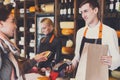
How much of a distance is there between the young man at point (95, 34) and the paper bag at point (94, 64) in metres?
0.03

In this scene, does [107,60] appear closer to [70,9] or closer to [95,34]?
[95,34]

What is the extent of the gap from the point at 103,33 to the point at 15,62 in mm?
866

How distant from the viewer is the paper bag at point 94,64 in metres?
1.72

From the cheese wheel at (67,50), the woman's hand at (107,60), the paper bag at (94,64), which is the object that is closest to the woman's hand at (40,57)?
the cheese wheel at (67,50)

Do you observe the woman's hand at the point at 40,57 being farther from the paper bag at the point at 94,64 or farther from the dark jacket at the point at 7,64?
the paper bag at the point at 94,64

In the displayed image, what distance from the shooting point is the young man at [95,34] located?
167 centimetres

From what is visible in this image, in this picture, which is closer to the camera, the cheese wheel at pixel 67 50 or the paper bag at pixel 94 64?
the paper bag at pixel 94 64

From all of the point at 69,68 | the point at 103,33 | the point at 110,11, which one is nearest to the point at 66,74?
the point at 69,68

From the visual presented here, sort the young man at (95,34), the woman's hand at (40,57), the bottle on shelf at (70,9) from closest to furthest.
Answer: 1. the young man at (95,34)
2. the bottle on shelf at (70,9)
3. the woman's hand at (40,57)

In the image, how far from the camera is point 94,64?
175 centimetres

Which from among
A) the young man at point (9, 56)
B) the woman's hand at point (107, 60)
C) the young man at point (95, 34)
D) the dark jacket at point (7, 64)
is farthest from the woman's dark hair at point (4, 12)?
the woman's hand at point (107, 60)

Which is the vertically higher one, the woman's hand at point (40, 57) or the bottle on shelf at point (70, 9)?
the bottle on shelf at point (70, 9)

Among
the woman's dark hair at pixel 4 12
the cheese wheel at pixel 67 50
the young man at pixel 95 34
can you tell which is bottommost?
the cheese wheel at pixel 67 50

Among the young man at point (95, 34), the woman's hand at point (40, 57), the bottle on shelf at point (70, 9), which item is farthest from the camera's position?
the woman's hand at point (40, 57)
